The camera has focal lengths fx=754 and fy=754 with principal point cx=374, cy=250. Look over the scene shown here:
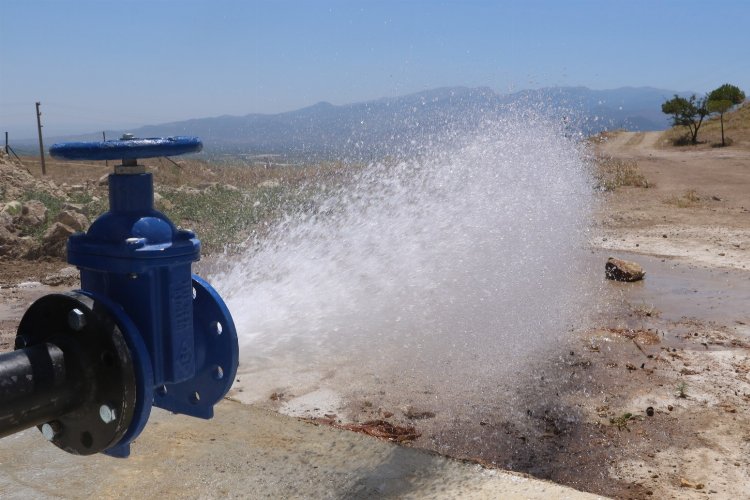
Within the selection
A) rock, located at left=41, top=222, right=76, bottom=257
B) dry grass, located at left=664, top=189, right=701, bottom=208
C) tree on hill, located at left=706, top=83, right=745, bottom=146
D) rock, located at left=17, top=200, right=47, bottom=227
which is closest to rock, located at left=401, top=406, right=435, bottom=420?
rock, located at left=41, top=222, right=76, bottom=257

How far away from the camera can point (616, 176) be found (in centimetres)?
2016

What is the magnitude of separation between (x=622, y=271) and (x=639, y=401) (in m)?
3.88

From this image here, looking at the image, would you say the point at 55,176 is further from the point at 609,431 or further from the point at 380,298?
the point at 609,431

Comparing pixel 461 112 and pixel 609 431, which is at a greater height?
pixel 461 112

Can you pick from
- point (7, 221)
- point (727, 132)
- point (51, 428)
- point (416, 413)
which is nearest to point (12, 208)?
point (7, 221)

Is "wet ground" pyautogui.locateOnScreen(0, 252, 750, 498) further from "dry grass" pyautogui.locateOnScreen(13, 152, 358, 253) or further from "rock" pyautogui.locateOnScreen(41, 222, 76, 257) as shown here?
"dry grass" pyautogui.locateOnScreen(13, 152, 358, 253)

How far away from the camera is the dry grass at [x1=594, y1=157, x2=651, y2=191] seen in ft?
60.5

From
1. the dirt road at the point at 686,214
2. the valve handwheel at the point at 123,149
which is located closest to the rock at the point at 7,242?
the dirt road at the point at 686,214

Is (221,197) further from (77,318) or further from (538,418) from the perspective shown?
(77,318)

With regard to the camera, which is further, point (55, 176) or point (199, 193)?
point (55, 176)

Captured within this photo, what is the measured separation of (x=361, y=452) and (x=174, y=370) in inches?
89.2

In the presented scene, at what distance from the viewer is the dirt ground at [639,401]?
4062 mm

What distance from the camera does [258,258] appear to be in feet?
30.8

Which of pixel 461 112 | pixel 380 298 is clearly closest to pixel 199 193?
pixel 461 112
